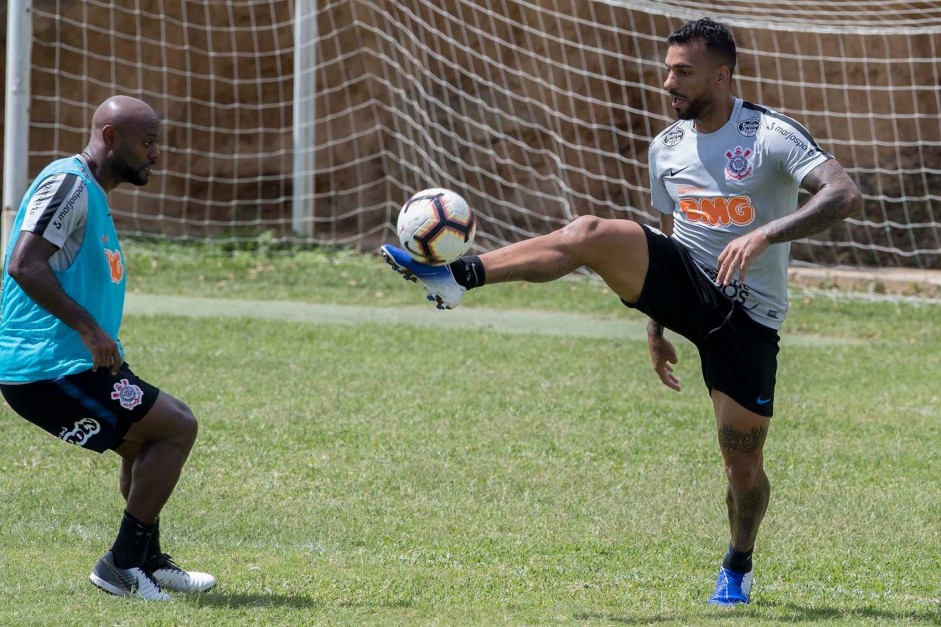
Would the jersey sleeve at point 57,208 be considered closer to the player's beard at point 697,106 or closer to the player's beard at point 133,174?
the player's beard at point 133,174

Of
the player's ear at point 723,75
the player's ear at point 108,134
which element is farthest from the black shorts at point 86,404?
the player's ear at point 723,75

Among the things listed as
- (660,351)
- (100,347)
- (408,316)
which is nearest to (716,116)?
(660,351)

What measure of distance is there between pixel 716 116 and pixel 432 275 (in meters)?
1.34

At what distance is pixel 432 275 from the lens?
14.6ft

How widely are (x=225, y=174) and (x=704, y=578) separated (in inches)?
501

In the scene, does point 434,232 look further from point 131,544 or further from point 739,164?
point 131,544

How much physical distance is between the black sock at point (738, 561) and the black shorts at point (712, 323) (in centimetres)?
59

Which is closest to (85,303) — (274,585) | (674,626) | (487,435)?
(274,585)

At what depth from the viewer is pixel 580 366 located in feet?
31.1

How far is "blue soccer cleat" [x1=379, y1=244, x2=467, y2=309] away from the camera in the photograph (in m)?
4.43

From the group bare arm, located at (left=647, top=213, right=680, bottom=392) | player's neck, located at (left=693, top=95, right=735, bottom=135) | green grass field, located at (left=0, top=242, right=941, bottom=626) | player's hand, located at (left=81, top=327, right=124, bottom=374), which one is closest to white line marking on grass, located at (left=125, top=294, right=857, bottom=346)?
green grass field, located at (left=0, top=242, right=941, bottom=626)

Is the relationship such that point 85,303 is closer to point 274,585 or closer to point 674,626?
point 274,585

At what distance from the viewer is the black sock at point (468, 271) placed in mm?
→ 4430

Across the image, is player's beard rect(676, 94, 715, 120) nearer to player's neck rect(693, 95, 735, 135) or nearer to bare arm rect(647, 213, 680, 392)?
player's neck rect(693, 95, 735, 135)
